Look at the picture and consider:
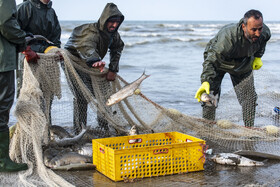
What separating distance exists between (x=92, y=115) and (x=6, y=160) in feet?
5.95

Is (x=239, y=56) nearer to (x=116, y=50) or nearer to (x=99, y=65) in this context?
(x=116, y=50)

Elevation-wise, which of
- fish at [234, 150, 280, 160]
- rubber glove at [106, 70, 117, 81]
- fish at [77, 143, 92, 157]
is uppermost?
rubber glove at [106, 70, 117, 81]

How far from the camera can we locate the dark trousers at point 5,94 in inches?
183

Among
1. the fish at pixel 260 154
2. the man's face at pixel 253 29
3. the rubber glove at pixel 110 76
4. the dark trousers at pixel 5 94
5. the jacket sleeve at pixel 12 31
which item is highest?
the jacket sleeve at pixel 12 31

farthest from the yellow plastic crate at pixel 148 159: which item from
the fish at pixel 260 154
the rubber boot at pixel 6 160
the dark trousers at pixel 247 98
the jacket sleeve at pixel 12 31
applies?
the dark trousers at pixel 247 98

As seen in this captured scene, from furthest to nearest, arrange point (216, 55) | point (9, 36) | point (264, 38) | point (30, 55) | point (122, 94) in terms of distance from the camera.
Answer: point (264, 38) < point (216, 55) < point (122, 94) < point (30, 55) < point (9, 36)

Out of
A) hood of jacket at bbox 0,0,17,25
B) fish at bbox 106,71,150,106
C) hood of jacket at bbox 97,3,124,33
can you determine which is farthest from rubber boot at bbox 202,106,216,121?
hood of jacket at bbox 0,0,17,25

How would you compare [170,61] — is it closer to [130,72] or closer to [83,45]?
[130,72]

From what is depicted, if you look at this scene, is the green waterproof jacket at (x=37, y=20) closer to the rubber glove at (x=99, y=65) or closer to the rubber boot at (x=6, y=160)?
the rubber glove at (x=99, y=65)

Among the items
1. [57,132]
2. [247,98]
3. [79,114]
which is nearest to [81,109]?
[79,114]

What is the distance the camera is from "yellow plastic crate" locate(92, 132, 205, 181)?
4652 mm

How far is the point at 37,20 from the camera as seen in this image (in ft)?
20.4

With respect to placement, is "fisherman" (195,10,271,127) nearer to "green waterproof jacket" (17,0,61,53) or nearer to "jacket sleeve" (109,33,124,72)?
"jacket sleeve" (109,33,124,72)

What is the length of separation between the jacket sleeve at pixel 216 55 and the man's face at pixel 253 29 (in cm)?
28
